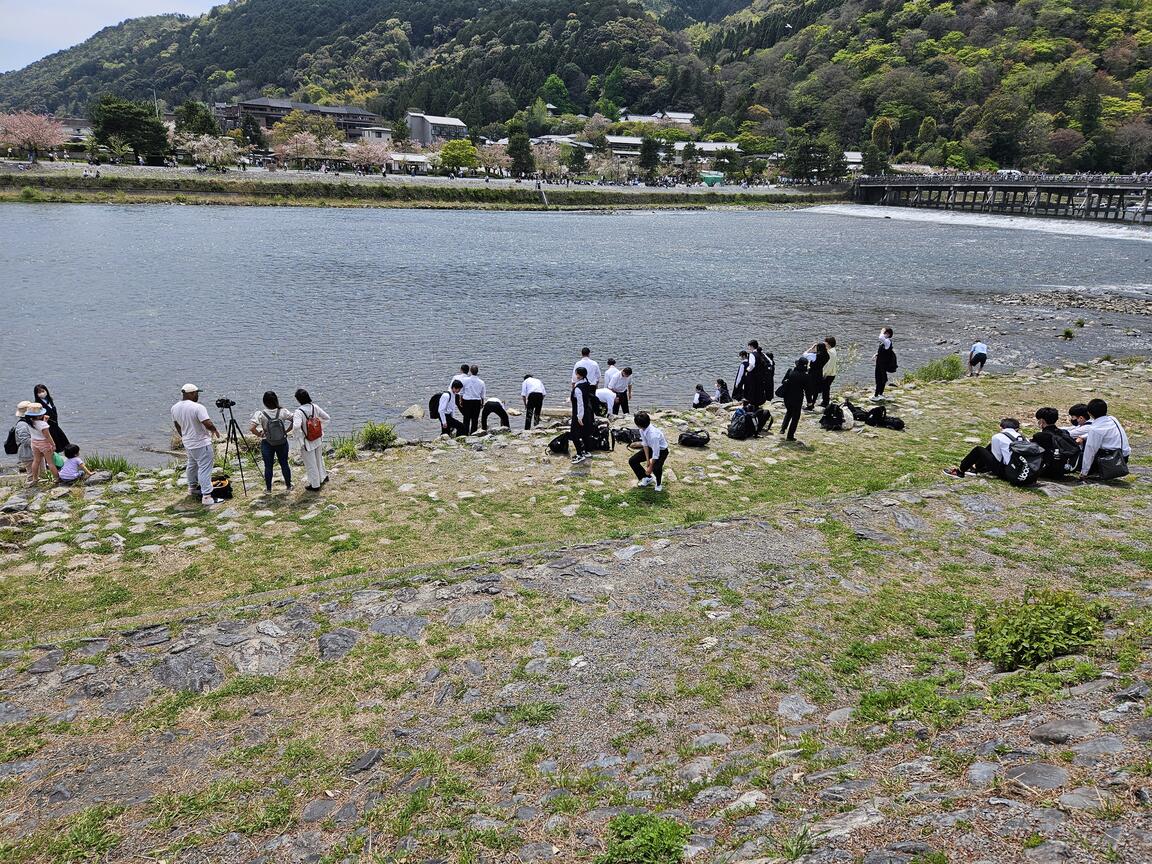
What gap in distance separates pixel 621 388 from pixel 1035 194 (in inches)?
4350

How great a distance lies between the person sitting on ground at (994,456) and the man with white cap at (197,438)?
38.7 feet

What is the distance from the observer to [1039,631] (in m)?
6.15

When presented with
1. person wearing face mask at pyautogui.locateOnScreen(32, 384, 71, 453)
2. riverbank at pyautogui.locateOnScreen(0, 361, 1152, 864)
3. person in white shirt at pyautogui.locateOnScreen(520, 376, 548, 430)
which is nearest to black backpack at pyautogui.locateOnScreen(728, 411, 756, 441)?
riverbank at pyautogui.locateOnScreen(0, 361, 1152, 864)

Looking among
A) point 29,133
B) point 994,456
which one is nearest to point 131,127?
point 29,133

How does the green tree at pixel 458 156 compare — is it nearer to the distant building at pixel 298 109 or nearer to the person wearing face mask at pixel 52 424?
the distant building at pixel 298 109

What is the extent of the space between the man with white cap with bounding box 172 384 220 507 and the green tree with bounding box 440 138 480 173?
4279 inches

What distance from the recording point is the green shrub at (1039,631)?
5.99 m

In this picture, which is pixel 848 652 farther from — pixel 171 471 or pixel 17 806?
pixel 171 471

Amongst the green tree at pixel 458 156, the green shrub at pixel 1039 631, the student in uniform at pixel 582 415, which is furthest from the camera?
the green tree at pixel 458 156

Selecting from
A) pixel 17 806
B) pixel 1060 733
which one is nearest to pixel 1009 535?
pixel 1060 733

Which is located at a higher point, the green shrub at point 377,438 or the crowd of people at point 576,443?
the crowd of people at point 576,443

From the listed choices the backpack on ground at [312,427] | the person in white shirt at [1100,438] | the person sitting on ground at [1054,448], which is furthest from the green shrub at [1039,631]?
the backpack on ground at [312,427]

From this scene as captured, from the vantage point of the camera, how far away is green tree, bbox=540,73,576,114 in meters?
184

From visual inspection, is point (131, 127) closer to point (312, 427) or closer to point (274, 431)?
point (274, 431)
